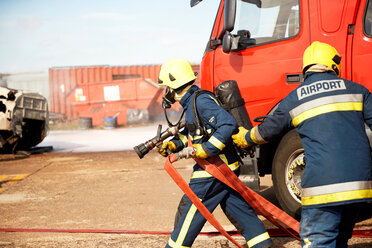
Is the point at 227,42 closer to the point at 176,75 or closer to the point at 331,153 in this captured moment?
the point at 176,75

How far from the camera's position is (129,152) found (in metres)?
11.9

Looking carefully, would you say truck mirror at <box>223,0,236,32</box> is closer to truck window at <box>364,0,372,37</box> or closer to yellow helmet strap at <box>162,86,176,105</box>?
truck window at <box>364,0,372,37</box>

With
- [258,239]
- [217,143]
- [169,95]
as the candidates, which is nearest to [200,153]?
[217,143]

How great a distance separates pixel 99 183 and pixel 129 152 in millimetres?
4146

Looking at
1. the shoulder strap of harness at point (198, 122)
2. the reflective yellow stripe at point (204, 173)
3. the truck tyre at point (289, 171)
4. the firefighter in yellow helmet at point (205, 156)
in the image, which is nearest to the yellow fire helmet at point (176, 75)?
the firefighter in yellow helmet at point (205, 156)

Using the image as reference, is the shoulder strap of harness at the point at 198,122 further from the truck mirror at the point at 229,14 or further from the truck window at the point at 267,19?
the truck window at the point at 267,19

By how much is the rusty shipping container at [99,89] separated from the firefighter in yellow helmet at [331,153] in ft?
59.9

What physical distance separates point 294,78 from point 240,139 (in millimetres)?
1674

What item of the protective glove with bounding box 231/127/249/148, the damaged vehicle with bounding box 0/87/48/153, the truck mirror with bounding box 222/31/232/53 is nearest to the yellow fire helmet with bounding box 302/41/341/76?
the protective glove with bounding box 231/127/249/148

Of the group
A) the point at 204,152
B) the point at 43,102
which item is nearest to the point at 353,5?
the point at 204,152

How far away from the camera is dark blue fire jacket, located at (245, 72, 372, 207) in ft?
8.45

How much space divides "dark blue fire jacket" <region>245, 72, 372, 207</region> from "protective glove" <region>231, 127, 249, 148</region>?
0.55 meters

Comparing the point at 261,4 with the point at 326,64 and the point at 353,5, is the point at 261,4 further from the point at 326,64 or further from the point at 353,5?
the point at 326,64

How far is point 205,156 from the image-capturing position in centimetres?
327
